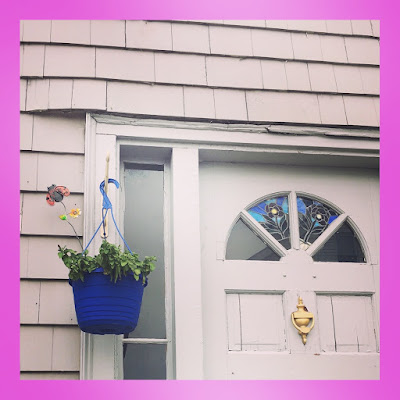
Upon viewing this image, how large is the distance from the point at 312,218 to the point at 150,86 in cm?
97

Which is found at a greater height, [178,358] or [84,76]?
[84,76]

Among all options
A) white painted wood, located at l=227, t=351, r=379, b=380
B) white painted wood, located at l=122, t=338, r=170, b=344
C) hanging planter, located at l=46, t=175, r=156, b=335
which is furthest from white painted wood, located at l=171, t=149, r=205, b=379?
hanging planter, located at l=46, t=175, r=156, b=335

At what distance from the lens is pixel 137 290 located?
312 cm

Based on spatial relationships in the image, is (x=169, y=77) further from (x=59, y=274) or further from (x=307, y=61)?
(x=59, y=274)

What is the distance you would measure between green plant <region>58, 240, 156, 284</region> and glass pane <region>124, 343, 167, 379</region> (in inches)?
18.2

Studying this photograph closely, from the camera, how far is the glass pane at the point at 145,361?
11.0 ft

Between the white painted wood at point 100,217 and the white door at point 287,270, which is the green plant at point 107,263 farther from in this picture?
the white door at point 287,270

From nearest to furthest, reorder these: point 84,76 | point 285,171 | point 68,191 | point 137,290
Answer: point 137,290 < point 68,191 < point 84,76 < point 285,171

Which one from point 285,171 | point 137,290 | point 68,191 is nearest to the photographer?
point 137,290

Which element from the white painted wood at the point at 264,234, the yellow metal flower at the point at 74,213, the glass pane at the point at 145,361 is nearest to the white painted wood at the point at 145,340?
the glass pane at the point at 145,361

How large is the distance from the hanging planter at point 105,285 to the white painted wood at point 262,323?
2.02 ft

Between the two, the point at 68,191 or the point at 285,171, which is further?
the point at 285,171

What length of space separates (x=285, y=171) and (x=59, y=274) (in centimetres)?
122

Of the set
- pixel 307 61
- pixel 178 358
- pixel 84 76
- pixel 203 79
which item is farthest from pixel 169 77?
pixel 178 358
